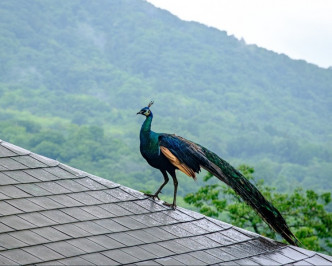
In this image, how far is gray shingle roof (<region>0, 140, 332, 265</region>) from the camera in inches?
307

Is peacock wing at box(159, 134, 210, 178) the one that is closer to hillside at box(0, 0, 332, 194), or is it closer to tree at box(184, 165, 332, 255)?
tree at box(184, 165, 332, 255)

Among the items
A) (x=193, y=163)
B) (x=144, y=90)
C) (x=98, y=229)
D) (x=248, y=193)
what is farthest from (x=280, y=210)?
(x=144, y=90)

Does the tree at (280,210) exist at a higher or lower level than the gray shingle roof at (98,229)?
higher

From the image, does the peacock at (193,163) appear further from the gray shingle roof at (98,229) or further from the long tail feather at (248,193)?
the gray shingle roof at (98,229)

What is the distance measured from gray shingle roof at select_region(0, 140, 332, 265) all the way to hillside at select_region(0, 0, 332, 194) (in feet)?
215

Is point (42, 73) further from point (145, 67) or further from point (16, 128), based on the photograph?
point (16, 128)

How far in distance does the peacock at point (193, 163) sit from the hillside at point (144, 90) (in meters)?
65.5

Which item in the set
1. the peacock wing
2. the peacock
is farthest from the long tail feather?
the peacock wing

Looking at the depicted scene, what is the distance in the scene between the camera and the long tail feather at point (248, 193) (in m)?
9.97

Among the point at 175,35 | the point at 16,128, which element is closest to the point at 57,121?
the point at 16,128

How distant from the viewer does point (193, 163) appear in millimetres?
9844

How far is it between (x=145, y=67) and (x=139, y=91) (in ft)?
37.9

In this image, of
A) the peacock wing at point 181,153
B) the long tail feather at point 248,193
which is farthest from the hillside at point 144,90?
the peacock wing at point 181,153

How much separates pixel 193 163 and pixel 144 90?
4474 inches
